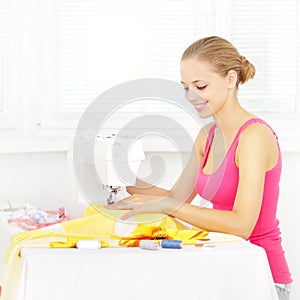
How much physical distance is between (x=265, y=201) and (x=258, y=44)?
3.51 ft

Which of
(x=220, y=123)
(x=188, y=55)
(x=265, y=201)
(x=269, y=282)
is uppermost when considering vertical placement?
(x=188, y=55)

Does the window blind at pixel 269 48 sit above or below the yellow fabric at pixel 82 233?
above

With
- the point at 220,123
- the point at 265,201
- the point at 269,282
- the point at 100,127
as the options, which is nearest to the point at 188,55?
the point at 220,123

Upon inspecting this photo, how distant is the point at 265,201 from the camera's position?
1943 millimetres

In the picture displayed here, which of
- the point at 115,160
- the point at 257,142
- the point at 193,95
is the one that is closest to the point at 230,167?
the point at 257,142

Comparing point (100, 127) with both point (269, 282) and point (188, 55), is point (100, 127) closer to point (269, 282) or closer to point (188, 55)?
point (188, 55)

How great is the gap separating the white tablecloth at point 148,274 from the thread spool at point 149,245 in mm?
15

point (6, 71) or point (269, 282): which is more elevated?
point (6, 71)

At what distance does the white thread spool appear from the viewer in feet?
5.26

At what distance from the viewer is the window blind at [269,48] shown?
9.32ft

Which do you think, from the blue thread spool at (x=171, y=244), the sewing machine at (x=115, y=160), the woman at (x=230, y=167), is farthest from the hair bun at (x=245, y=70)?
the blue thread spool at (x=171, y=244)

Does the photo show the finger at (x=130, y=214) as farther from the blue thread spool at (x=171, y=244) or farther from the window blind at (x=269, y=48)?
the window blind at (x=269, y=48)

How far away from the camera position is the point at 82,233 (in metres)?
1.75

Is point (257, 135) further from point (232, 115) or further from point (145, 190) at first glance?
point (145, 190)
